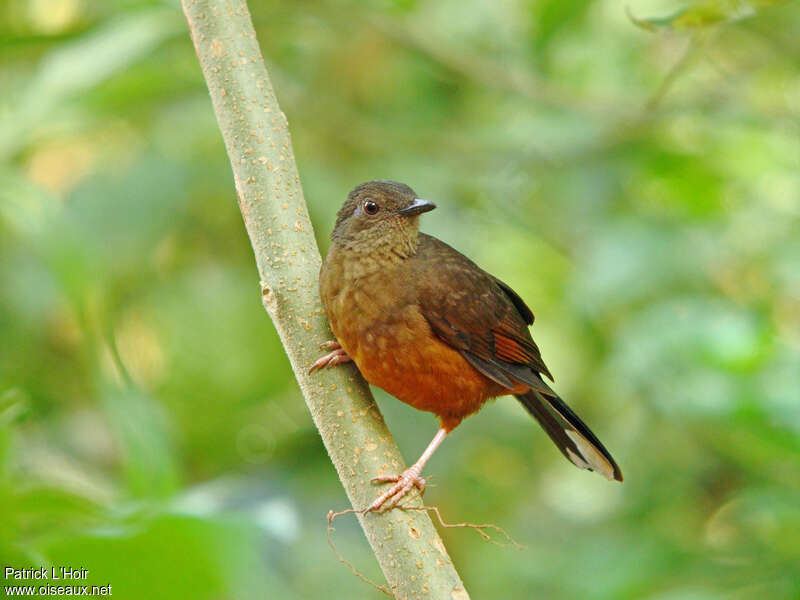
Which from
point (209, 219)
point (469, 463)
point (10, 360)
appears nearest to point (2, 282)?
point (10, 360)

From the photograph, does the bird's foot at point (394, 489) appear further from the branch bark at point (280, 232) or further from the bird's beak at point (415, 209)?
the bird's beak at point (415, 209)

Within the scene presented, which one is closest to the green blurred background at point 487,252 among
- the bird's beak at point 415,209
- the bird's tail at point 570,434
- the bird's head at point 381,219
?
the bird's tail at point 570,434

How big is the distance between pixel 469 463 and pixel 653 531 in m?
1.06

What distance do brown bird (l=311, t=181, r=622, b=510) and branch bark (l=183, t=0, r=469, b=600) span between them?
287 millimetres

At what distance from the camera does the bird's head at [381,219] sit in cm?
264

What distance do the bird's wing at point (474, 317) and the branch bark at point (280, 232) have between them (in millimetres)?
573

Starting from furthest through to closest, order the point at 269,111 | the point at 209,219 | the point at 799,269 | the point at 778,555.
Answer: the point at 209,219 → the point at 799,269 → the point at 778,555 → the point at 269,111

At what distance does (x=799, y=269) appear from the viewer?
3.55m

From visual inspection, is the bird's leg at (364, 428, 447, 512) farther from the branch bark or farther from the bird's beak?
the bird's beak

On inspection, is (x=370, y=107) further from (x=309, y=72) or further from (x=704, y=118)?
(x=704, y=118)

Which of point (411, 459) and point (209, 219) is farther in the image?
point (209, 219)

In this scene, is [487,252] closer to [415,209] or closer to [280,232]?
[415,209]

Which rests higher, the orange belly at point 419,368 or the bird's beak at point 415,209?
the bird's beak at point 415,209

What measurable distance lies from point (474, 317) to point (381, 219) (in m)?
0.40
